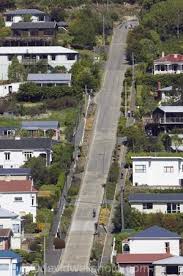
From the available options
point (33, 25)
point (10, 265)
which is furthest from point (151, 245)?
point (33, 25)

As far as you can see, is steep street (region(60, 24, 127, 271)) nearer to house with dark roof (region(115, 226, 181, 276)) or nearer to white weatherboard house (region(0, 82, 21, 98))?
house with dark roof (region(115, 226, 181, 276))

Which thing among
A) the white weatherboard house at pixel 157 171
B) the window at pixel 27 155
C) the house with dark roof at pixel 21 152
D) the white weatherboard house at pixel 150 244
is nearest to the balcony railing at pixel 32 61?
the house with dark roof at pixel 21 152

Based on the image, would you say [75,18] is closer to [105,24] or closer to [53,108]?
[105,24]

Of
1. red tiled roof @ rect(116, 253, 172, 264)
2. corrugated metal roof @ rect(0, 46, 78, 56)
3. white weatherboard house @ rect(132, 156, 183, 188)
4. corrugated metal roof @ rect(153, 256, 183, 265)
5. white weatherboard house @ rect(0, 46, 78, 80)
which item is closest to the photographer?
corrugated metal roof @ rect(153, 256, 183, 265)

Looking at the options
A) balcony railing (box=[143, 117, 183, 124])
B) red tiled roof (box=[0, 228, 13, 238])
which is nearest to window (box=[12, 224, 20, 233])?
red tiled roof (box=[0, 228, 13, 238])

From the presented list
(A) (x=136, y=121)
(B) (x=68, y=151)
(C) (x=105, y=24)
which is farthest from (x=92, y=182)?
(C) (x=105, y=24)

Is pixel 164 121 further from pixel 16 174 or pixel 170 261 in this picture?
pixel 170 261

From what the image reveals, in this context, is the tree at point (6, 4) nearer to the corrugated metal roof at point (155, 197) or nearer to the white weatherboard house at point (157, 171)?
the white weatherboard house at point (157, 171)
